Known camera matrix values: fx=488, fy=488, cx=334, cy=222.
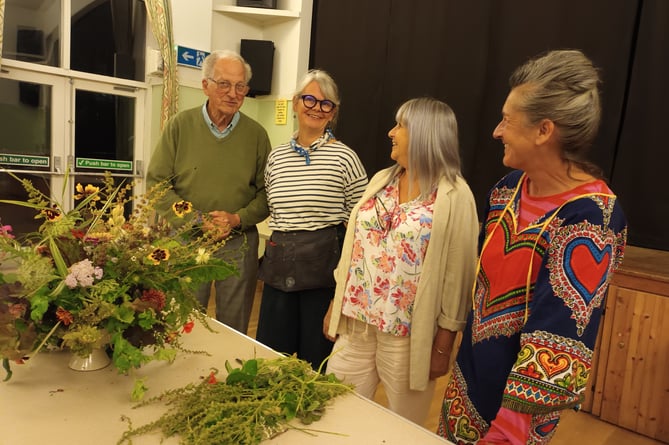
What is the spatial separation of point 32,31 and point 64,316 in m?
3.80

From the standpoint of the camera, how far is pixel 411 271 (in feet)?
4.90

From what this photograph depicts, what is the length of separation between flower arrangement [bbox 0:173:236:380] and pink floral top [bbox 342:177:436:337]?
1.68 ft

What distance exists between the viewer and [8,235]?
1.09 m

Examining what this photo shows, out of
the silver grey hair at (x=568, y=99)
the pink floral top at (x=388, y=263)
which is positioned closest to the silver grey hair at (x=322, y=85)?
the pink floral top at (x=388, y=263)

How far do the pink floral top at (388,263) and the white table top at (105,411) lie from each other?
44cm

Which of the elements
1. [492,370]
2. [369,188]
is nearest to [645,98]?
[369,188]

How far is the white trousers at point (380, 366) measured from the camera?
4.97 feet

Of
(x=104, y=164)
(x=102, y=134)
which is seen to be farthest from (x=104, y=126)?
(x=104, y=164)

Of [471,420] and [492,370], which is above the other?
[492,370]

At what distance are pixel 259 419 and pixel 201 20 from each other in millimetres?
4256

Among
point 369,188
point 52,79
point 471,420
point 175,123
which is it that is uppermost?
point 52,79

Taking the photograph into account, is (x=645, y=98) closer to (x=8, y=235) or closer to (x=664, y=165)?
(x=664, y=165)

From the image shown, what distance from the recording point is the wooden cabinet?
2.43 metres

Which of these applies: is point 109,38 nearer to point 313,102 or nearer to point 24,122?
point 24,122
